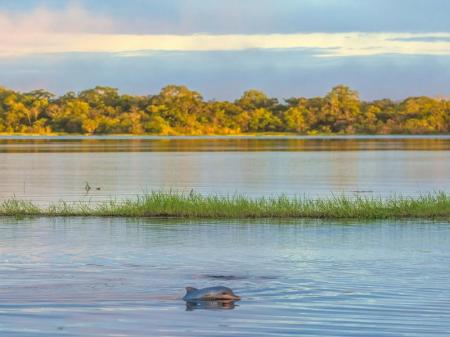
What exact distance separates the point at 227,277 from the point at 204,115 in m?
166

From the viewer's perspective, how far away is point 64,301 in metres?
14.0

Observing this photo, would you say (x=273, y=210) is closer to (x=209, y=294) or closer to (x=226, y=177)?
(x=209, y=294)

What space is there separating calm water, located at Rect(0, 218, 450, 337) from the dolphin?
0.84 ft

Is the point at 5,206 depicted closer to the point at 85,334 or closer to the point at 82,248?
the point at 82,248

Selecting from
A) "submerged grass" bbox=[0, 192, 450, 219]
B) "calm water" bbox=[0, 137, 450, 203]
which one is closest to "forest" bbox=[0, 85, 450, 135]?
"calm water" bbox=[0, 137, 450, 203]

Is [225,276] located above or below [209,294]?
below

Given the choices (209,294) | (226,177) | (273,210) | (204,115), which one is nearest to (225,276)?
(209,294)

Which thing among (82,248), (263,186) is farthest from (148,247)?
(263,186)

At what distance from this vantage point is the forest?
6983 inches

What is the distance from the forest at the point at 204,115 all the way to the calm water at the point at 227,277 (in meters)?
154

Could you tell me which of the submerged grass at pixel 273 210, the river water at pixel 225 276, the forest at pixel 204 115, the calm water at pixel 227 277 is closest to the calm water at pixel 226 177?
the submerged grass at pixel 273 210

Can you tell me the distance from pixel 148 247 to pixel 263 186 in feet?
87.3

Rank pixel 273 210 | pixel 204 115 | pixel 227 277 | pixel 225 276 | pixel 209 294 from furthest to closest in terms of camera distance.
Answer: pixel 204 115 → pixel 273 210 → pixel 225 276 → pixel 227 277 → pixel 209 294

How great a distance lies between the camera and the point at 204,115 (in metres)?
182
